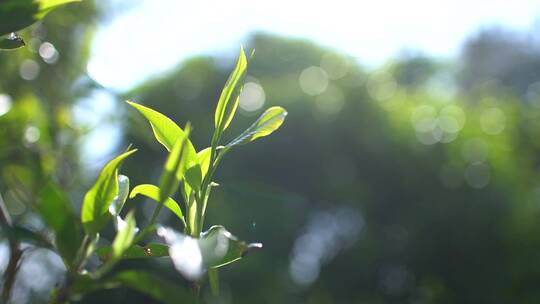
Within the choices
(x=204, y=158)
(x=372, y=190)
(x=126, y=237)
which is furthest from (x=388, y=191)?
(x=126, y=237)

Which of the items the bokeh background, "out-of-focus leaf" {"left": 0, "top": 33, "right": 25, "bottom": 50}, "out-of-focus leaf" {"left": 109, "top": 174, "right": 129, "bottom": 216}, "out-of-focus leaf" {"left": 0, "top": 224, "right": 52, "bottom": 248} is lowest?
the bokeh background

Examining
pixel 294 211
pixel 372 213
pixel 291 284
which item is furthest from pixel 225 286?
pixel 372 213

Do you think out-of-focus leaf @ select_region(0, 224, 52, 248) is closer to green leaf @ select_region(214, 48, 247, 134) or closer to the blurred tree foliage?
green leaf @ select_region(214, 48, 247, 134)

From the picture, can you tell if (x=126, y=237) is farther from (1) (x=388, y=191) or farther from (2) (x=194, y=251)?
(1) (x=388, y=191)

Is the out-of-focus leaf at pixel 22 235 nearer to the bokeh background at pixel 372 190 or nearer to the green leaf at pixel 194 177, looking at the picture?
the green leaf at pixel 194 177

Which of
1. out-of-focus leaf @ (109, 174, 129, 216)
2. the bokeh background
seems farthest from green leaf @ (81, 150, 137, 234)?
the bokeh background

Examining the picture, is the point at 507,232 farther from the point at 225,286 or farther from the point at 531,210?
the point at 225,286
